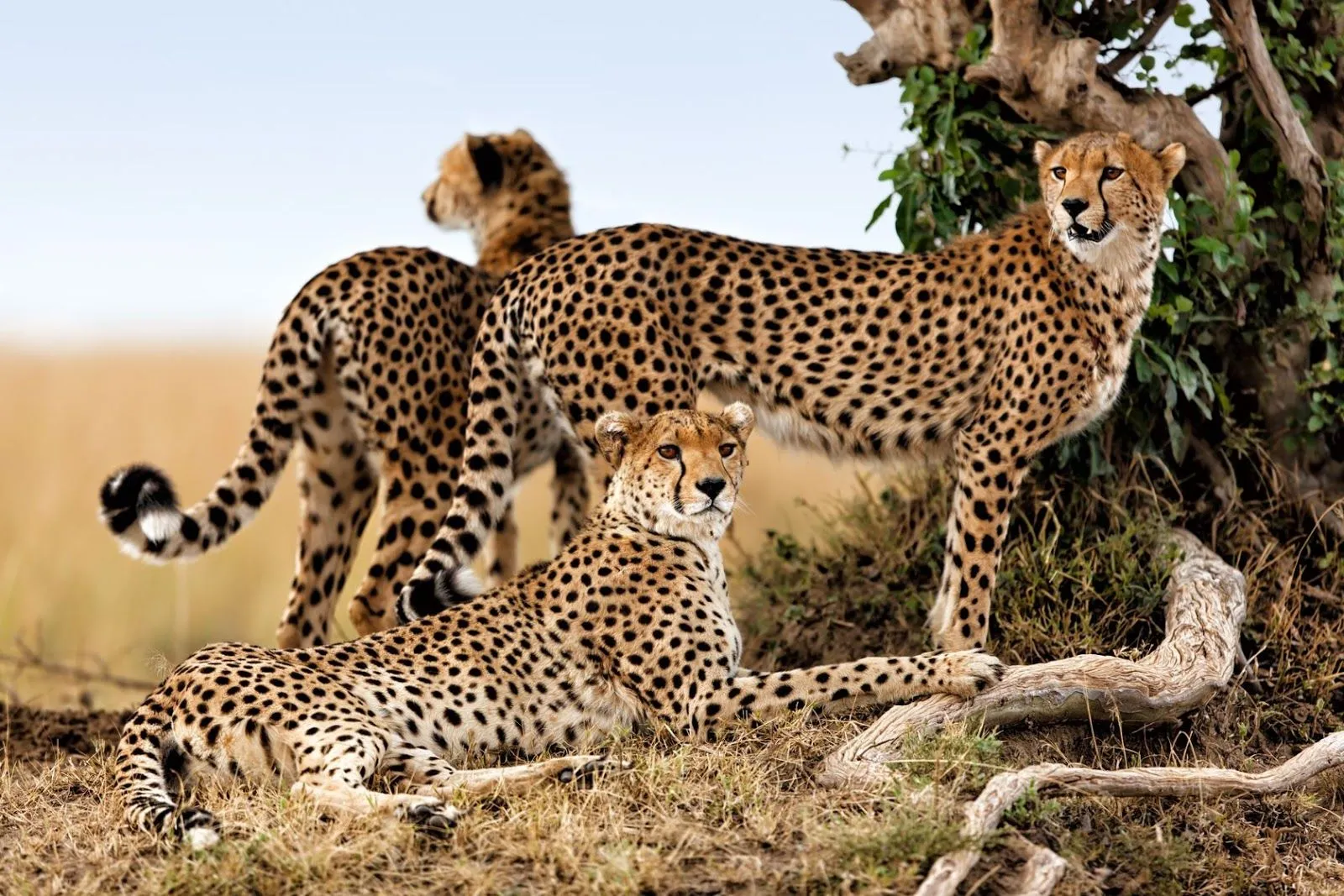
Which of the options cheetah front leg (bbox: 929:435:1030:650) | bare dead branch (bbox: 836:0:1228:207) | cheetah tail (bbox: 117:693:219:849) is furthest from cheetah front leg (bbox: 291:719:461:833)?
bare dead branch (bbox: 836:0:1228:207)

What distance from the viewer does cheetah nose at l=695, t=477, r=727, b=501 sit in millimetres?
4371

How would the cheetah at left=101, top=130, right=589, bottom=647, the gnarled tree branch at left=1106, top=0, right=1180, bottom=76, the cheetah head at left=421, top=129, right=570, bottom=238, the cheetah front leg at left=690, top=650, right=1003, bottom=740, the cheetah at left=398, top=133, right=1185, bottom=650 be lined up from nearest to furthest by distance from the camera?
the cheetah front leg at left=690, top=650, right=1003, bottom=740
the cheetah at left=398, top=133, right=1185, bottom=650
the cheetah at left=101, top=130, right=589, bottom=647
the gnarled tree branch at left=1106, top=0, right=1180, bottom=76
the cheetah head at left=421, top=129, right=570, bottom=238

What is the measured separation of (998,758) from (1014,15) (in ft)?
8.55

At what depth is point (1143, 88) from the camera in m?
5.95

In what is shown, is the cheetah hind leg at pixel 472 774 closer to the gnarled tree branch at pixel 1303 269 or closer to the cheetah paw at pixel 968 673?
the cheetah paw at pixel 968 673

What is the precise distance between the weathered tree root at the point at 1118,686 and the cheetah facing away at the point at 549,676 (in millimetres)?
115

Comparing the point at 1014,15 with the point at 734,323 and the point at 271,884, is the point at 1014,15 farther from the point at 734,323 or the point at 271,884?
the point at 271,884

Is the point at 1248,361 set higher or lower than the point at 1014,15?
lower

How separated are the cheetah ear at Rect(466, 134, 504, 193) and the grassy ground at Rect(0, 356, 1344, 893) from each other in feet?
6.17

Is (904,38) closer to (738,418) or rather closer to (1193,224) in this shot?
(1193,224)

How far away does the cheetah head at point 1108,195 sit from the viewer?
5070mm

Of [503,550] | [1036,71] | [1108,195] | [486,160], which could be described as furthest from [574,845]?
[486,160]

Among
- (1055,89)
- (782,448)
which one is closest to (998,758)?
(782,448)

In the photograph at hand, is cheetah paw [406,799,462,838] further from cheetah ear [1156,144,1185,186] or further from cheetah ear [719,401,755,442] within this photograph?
cheetah ear [1156,144,1185,186]
